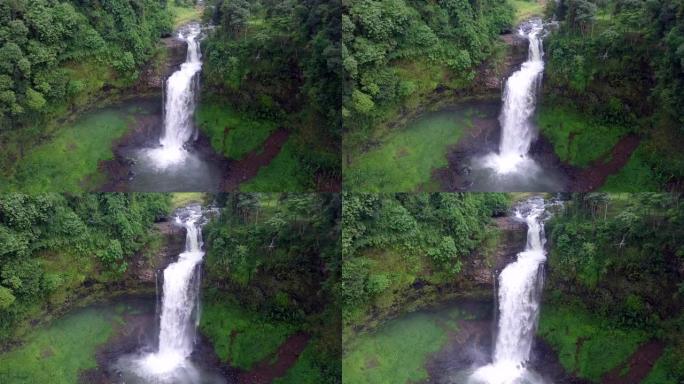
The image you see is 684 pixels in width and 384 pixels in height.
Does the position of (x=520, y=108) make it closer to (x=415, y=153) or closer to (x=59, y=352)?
(x=415, y=153)

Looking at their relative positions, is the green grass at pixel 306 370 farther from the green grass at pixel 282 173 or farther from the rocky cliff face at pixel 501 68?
the rocky cliff face at pixel 501 68

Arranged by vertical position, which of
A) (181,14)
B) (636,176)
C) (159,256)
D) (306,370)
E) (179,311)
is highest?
(181,14)

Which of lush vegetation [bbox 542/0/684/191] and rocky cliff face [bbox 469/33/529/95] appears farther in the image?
rocky cliff face [bbox 469/33/529/95]

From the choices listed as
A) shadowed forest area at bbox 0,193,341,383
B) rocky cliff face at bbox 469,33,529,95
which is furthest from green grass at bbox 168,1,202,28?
rocky cliff face at bbox 469,33,529,95

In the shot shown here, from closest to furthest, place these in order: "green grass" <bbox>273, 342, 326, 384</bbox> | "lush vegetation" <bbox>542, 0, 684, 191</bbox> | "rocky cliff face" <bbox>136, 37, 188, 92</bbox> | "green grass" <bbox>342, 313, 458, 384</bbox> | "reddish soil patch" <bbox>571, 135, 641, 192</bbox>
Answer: "lush vegetation" <bbox>542, 0, 684, 191</bbox>, "reddish soil patch" <bbox>571, 135, 641, 192</bbox>, "rocky cliff face" <bbox>136, 37, 188, 92</bbox>, "green grass" <bbox>342, 313, 458, 384</bbox>, "green grass" <bbox>273, 342, 326, 384</bbox>

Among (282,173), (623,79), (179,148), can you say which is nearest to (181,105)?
(179,148)

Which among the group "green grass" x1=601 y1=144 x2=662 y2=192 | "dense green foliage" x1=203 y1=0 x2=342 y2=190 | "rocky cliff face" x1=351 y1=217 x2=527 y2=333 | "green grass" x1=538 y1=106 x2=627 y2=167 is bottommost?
"rocky cliff face" x1=351 y1=217 x2=527 y2=333

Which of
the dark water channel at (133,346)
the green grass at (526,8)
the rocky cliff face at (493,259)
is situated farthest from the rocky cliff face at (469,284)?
the green grass at (526,8)

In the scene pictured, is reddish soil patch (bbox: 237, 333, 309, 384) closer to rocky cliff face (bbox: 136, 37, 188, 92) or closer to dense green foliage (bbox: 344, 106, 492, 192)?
dense green foliage (bbox: 344, 106, 492, 192)
